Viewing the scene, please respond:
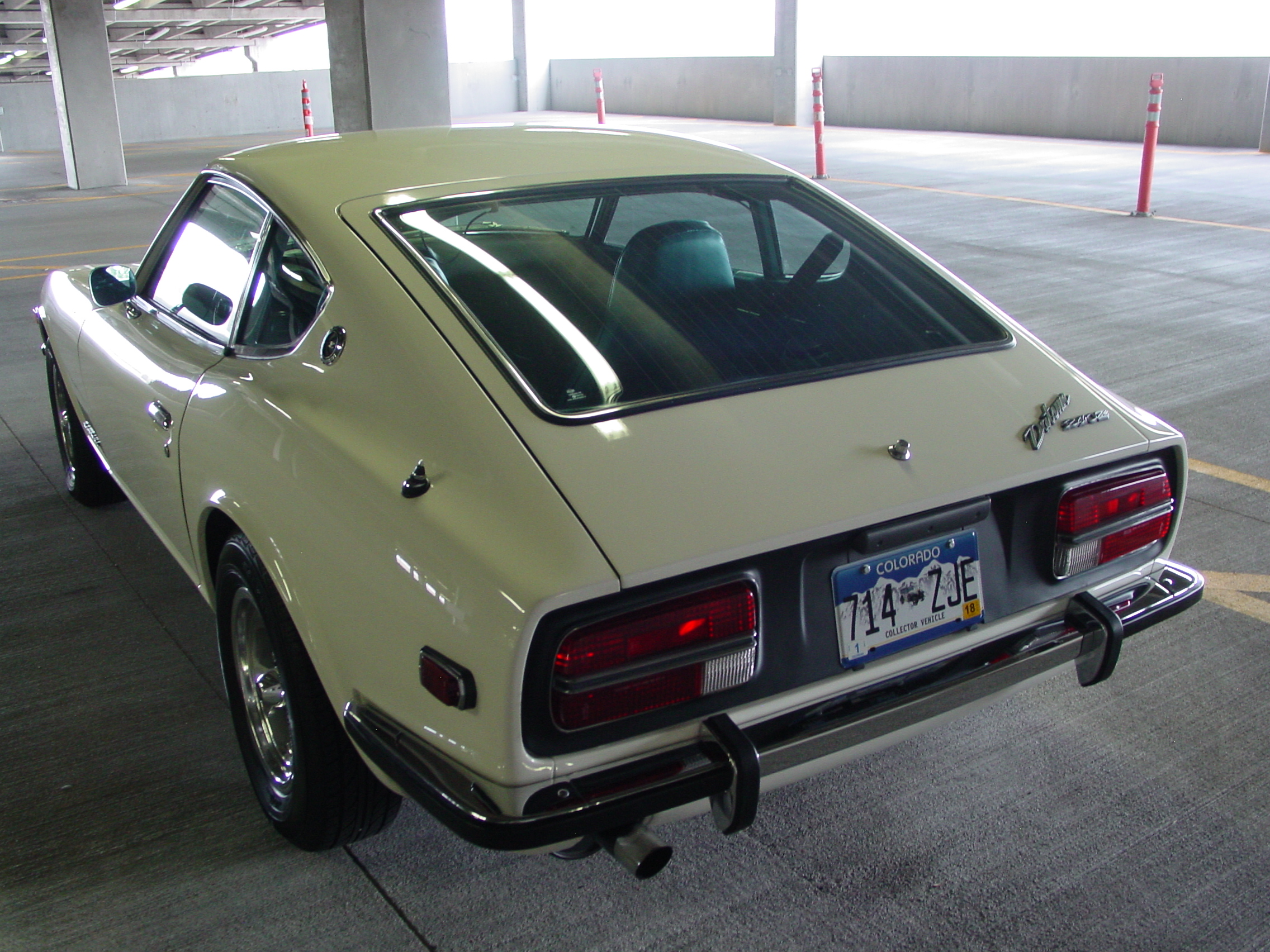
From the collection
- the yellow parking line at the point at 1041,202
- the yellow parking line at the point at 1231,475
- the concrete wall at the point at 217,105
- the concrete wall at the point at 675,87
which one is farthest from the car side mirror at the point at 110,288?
the concrete wall at the point at 217,105

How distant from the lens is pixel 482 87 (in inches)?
1220

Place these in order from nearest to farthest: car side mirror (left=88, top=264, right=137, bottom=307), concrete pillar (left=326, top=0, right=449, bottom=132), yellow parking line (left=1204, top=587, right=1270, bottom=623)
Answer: car side mirror (left=88, top=264, right=137, bottom=307) → yellow parking line (left=1204, top=587, right=1270, bottom=623) → concrete pillar (left=326, top=0, right=449, bottom=132)

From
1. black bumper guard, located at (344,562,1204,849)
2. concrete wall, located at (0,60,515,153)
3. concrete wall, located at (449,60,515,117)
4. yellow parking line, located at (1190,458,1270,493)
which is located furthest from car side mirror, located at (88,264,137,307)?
concrete wall, located at (449,60,515,117)

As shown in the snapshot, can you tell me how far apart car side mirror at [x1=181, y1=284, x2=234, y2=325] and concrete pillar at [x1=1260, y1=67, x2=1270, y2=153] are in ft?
55.8

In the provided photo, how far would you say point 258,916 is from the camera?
2.23 m

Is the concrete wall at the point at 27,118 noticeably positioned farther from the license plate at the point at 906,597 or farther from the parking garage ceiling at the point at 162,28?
the license plate at the point at 906,597

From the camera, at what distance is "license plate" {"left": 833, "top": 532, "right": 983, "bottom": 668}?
200 cm

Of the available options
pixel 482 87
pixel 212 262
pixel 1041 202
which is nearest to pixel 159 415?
pixel 212 262

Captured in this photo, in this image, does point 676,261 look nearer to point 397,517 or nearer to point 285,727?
point 397,517

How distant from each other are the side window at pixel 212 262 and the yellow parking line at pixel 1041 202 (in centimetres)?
928

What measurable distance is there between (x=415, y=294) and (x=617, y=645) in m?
0.81

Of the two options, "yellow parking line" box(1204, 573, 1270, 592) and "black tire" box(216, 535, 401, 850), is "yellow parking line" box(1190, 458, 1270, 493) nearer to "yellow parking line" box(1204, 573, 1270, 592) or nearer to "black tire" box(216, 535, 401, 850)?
"yellow parking line" box(1204, 573, 1270, 592)

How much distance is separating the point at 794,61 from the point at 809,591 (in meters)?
22.8

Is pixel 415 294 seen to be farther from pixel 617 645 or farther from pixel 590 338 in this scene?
pixel 617 645
